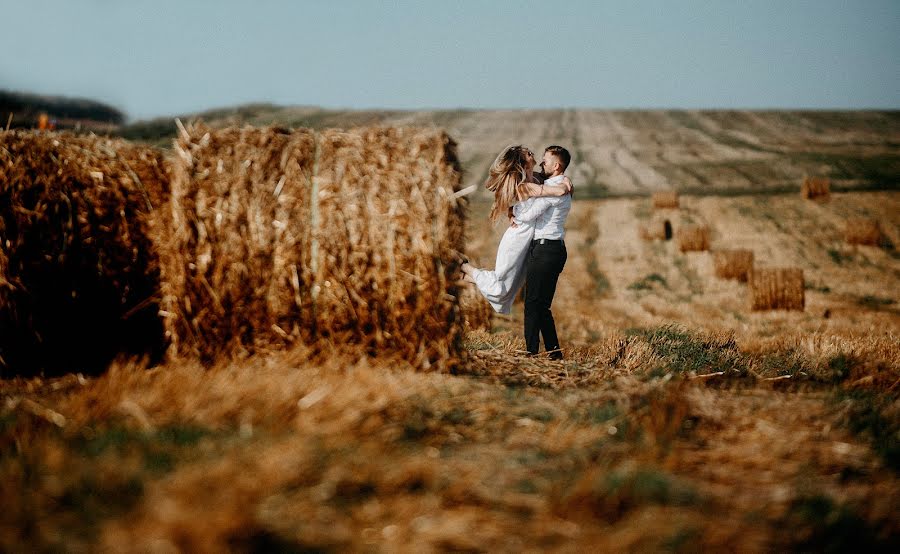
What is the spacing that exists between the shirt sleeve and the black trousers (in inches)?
9.3

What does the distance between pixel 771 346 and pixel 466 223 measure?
391 cm

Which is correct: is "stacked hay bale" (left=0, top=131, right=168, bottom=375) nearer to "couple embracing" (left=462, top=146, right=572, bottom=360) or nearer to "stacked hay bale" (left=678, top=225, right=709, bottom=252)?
"couple embracing" (left=462, top=146, right=572, bottom=360)

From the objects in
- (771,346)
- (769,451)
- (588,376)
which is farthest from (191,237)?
(771,346)

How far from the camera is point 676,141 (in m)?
33.3

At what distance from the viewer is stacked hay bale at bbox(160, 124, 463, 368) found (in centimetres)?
445

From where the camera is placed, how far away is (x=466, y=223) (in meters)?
4.73

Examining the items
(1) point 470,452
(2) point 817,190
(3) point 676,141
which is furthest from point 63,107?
(1) point 470,452

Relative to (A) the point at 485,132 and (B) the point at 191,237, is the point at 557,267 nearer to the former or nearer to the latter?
(B) the point at 191,237

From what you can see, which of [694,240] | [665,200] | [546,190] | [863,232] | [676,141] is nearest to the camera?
[546,190]

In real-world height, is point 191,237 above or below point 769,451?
above

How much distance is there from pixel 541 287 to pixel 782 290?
6.90 meters

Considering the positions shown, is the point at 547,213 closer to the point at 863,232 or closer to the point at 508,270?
the point at 508,270

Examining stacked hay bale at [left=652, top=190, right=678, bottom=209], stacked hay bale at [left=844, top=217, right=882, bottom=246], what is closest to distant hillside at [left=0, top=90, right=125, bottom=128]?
stacked hay bale at [left=652, top=190, right=678, bottom=209]

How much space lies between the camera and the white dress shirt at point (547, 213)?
5926 millimetres
